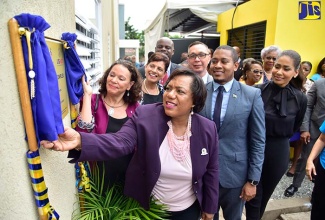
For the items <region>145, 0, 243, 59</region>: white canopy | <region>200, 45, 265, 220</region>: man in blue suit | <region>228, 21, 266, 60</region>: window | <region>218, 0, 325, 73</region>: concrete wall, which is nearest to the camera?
<region>200, 45, 265, 220</region>: man in blue suit

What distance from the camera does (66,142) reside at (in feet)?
3.97

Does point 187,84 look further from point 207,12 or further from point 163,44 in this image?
point 207,12

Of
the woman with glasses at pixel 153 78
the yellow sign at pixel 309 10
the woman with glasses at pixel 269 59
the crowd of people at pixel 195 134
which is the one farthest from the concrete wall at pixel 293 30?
the woman with glasses at pixel 153 78

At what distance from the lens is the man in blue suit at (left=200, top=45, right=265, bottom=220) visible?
218 centimetres

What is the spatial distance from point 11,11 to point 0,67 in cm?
23

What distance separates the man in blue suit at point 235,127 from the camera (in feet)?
7.14

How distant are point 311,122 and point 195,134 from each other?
287 centimetres

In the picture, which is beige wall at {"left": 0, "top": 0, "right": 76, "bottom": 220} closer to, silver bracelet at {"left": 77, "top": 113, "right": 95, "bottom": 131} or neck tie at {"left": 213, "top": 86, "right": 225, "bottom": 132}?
silver bracelet at {"left": 77, "top": 113, "right": 95, "bottom": 131}

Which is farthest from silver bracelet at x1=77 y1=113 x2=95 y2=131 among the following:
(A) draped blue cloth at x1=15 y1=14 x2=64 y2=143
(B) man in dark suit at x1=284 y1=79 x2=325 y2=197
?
(B) man in dark suit at x1=284 y1=79 x2=325 y2=197

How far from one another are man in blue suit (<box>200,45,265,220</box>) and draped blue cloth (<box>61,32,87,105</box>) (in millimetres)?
1114

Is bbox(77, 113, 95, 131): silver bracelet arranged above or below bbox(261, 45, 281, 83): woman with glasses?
below

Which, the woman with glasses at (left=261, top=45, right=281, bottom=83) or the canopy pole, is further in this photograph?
the woman with glasses at (left=261, top=45, right=281, bottom=83)

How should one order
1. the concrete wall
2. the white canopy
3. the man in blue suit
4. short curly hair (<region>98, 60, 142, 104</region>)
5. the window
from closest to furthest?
the man in blue suit, short curly hair (<region>98, 60, 142, 104</region>), the concrete wall, the window, the white canopy

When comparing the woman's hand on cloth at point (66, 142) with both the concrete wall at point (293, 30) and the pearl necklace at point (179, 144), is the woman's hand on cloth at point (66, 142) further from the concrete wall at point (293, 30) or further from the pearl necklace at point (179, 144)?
the concrete wall at point (293, 30)
